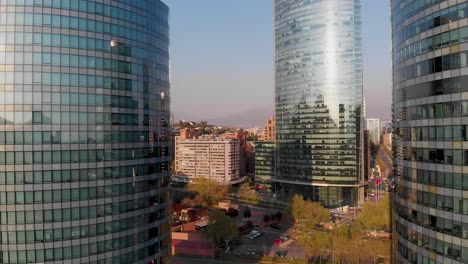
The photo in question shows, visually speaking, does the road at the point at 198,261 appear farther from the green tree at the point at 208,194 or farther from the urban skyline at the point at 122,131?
the green tree at the point at 208,194

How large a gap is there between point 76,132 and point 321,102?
13661cm

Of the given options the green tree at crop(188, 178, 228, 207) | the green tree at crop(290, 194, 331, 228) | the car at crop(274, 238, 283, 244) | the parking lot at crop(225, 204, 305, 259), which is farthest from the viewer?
the green tree at crop(188, 178, 228, 207)

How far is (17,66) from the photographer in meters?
49.8

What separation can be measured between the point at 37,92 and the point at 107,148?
1164 centimetres

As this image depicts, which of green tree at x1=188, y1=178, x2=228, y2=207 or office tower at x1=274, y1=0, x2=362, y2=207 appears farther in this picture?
office tower at x1=274, y1=0, x2=362, y2=207

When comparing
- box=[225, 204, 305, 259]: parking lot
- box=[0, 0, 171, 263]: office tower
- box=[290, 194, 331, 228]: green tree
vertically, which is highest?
box=[0, 0, 171, 263]: office tower

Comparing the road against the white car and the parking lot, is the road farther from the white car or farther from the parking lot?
the white car

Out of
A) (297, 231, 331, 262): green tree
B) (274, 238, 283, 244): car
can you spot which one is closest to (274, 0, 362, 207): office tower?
(274, 238, 283, 244): car

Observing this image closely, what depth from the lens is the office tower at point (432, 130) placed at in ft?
137

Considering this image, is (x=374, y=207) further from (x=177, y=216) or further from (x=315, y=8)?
(x=315, y=8)

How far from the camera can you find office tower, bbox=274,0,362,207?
16812cm

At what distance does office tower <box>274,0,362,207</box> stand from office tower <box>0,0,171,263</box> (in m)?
121

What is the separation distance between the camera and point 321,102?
6870 inches

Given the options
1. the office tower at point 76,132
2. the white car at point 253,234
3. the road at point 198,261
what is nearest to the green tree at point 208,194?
the white car at point 253,234
